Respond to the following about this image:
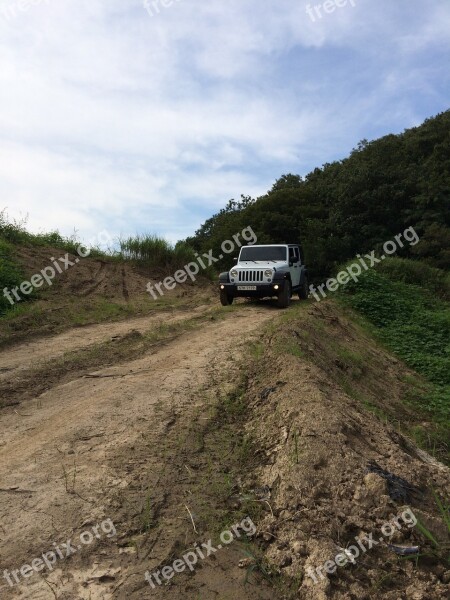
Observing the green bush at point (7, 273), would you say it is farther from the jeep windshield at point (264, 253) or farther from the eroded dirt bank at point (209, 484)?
the jeep windshield at point (264, 253)

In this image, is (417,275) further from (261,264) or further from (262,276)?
(262,276)

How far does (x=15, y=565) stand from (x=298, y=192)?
34.9 metres

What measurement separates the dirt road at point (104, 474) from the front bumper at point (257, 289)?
5.22m

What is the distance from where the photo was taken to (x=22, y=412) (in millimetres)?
5477

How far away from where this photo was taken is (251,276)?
1238cm

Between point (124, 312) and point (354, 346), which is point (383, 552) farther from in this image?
point (124, 312)

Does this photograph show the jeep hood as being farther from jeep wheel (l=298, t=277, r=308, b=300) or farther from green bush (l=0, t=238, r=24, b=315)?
green bush (l=0, t=238, r=24, b=315)

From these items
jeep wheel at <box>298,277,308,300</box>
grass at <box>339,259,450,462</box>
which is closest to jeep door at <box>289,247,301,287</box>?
jeep wheel at <box>298,277,308,300</box>

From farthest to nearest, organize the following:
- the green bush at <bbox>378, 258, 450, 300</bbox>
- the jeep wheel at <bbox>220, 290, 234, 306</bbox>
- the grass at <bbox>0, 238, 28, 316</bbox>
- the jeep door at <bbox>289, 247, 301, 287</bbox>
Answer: the green bush at <bbox>378, 258, 450, 300</bbox>
the jeep door at <bbox>289, 247, 301, 287</bbox>
the jeep wheel at <bbox>220, 290, 234, 306</bbox>
the grass at <bbox>0, 238, 28, 316</bbox>

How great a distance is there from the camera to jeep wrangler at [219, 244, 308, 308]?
12188 millimetres

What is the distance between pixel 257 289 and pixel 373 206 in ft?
70.7

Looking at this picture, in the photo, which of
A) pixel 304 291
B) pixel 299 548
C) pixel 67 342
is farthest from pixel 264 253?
pixel 299 548

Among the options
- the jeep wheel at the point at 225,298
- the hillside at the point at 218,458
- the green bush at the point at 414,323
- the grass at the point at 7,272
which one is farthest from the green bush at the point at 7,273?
the green bush at the point at 414,323

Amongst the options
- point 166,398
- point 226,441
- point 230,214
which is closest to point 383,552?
point 226,441
